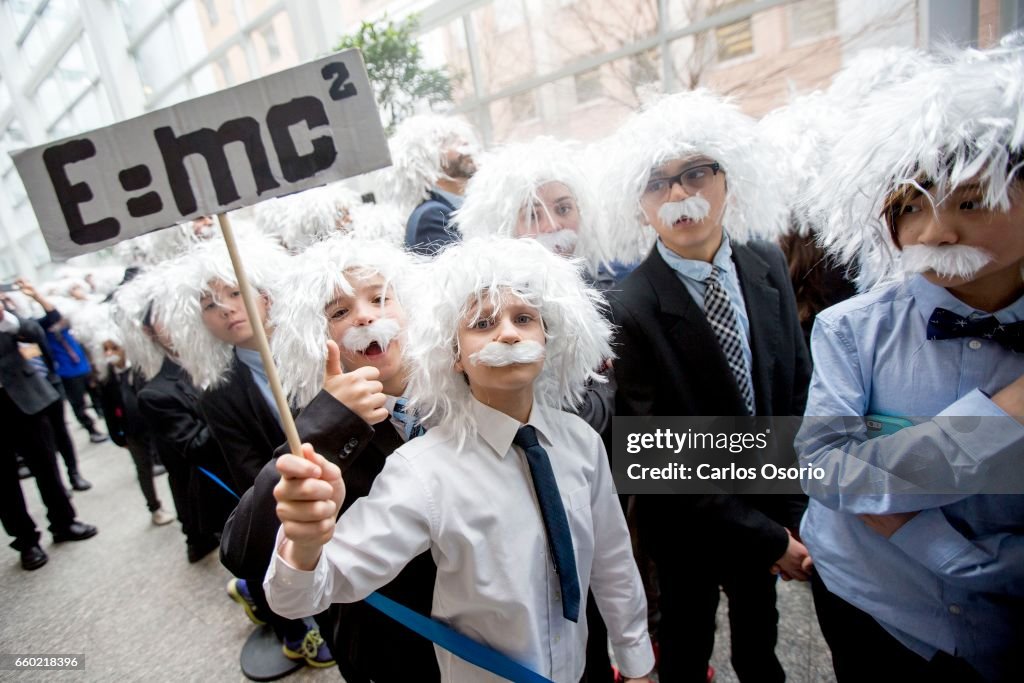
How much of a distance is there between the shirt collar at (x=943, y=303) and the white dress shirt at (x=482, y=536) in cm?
76

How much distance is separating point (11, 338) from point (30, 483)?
3.27 m

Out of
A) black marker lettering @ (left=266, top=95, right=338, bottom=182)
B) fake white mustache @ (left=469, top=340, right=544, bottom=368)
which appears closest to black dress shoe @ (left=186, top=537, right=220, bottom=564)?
fake white mustache @ (left=469, top=340, right=544, bottom=368)

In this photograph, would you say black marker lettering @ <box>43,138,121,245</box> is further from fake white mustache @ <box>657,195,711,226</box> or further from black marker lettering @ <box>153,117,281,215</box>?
fake white mustache @ <box>657,195,711,226</box>

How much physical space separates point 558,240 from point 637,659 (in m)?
1.29

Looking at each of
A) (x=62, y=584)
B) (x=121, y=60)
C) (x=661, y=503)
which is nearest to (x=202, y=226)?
(x=121, y=60)

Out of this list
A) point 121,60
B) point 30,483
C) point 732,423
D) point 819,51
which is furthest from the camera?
point 30,483

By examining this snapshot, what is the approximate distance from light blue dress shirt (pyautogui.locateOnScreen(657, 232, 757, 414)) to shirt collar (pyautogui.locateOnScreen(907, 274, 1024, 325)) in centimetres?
48

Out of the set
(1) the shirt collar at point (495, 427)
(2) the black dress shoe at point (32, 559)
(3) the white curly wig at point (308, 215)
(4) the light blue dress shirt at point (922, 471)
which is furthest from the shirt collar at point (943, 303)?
(2) the black dress shoe at point (32, 559)

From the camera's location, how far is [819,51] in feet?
14.0

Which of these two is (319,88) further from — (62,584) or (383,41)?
(383,41)

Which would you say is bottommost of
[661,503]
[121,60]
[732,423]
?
[661,503]

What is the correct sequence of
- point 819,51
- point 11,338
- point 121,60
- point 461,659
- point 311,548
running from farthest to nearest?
point 819,51
point 121,60
point 11,338
point 461,659
point 311,548

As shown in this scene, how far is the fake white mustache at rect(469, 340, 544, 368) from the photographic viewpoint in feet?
3.18

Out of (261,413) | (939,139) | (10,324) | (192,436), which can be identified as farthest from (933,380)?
(10,324)
